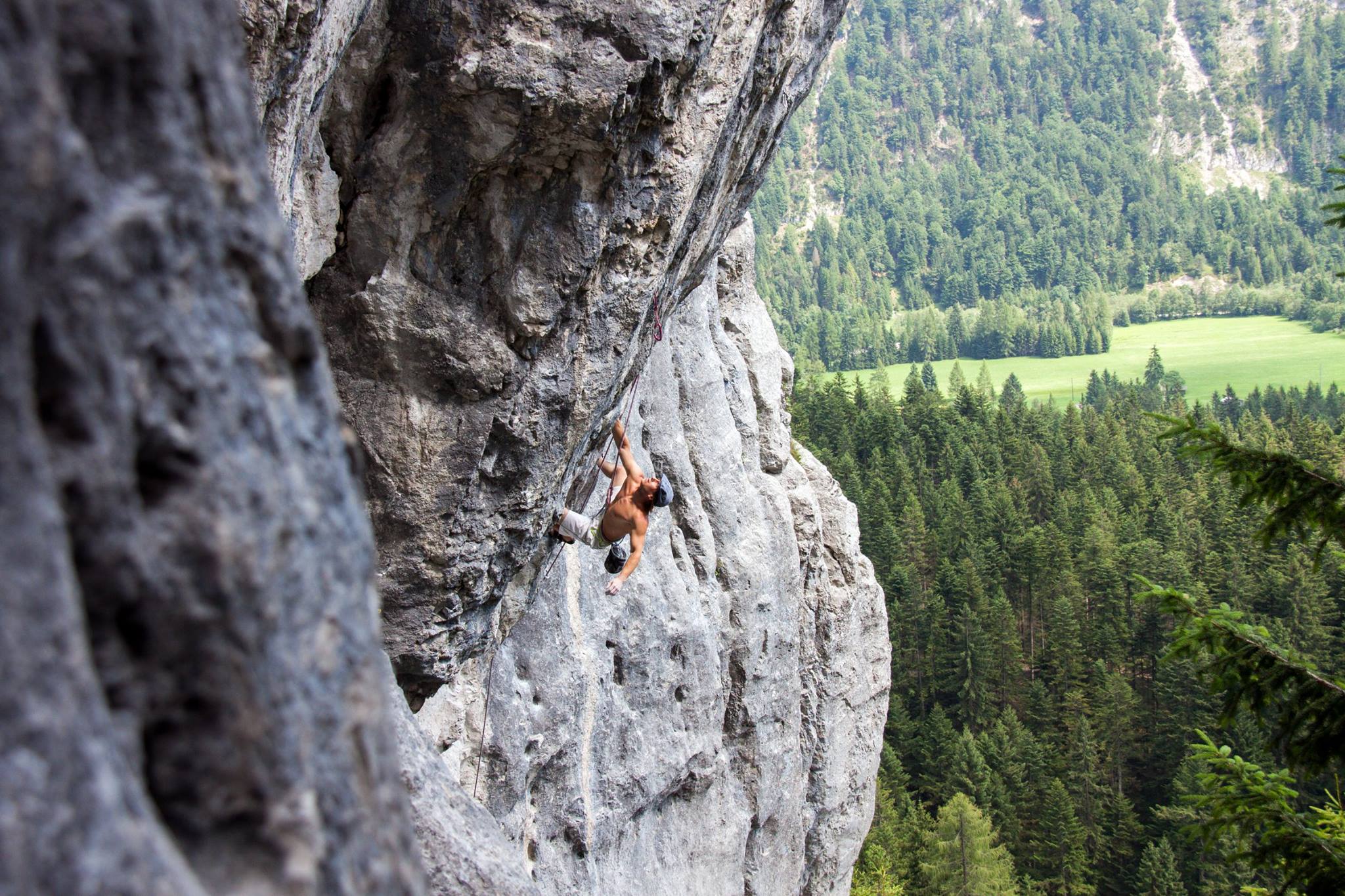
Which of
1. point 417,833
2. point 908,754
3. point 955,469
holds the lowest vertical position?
point 908,754

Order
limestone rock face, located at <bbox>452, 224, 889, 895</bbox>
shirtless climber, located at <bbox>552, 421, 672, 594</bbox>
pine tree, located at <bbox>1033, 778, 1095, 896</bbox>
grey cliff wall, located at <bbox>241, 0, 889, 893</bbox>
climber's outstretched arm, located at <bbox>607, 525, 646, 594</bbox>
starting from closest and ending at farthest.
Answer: grey cliff wall, located at <bbox>241, 0, 889, 893</bbox>, shirtless climber, located at <bbox>552, 421, 672, 594</bbox>, climber's outstretched arm, located at <bbox>607, 525, 646, 594</bbox>, limestone rock face, located at <bbox>452, 224, 889, 895</bbox>, pine tree, located at <bbox>1033, 778, 1095, 896</bbox>

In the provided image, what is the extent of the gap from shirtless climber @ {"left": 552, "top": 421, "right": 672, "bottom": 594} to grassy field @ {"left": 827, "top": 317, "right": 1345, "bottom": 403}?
323 ft

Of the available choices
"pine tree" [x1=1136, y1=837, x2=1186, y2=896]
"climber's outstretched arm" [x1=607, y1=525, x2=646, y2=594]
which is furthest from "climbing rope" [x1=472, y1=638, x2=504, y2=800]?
"pine tree" [x1=1136, y1=837, x2=1186, y2=896]

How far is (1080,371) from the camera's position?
115750 mm

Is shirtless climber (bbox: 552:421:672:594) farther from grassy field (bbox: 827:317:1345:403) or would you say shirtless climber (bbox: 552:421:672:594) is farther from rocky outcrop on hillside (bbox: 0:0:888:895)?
grassy field (bbox: 827:317:1345:403)

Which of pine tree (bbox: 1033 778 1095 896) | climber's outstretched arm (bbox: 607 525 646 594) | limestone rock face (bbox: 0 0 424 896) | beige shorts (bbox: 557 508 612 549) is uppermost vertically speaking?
limestone rock face (bbox: 0 0 424 896)

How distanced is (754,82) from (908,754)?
35.0m

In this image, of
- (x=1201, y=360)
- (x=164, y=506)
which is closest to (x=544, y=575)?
(x=164, y=506)

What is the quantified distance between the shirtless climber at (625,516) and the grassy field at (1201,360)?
323 feet

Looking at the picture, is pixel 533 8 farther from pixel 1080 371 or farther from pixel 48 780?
pixel 1080 371

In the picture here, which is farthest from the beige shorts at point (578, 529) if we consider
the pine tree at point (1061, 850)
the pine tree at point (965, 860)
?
the pine tree at point (1061, 850)

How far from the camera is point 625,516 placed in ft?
27.4

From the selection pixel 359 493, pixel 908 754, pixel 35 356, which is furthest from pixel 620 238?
pixel 908 754

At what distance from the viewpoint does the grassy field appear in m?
101
